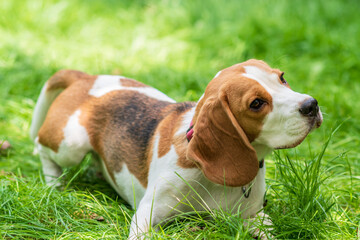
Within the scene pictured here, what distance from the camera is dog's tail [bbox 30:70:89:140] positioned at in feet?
15.2

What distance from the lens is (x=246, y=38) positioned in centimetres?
736

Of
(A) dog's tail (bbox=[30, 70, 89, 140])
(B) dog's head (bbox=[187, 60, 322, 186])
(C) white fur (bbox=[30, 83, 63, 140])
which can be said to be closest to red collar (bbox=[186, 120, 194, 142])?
(B) dog's head (bbox=[187, 60, 322, 186])

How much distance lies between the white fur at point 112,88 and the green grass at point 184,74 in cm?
63

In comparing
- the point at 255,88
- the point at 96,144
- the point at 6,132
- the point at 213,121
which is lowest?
the point at 6,132

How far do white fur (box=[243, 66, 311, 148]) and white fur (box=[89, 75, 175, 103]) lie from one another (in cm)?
140

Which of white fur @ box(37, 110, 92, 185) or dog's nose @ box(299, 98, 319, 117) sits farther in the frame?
white fur @ box(37, 110, 92, 185)

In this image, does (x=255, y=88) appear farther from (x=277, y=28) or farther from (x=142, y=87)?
(x=277, y=28)

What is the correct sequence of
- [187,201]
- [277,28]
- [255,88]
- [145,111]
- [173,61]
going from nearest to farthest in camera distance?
[255,88] < [187,201] < [145,111] < [173,61] < [277,28]

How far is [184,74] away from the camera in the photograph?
251 inches

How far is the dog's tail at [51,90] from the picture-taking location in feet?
15.2

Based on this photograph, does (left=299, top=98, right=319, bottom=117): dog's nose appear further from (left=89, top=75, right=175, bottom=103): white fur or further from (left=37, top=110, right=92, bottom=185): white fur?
(left=37, top=110, right=92, bottom=185): white fur

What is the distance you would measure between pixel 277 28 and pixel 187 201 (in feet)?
16.1

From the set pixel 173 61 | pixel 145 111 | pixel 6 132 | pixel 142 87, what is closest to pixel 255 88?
pixel 145 111

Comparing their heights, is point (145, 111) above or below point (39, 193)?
above
